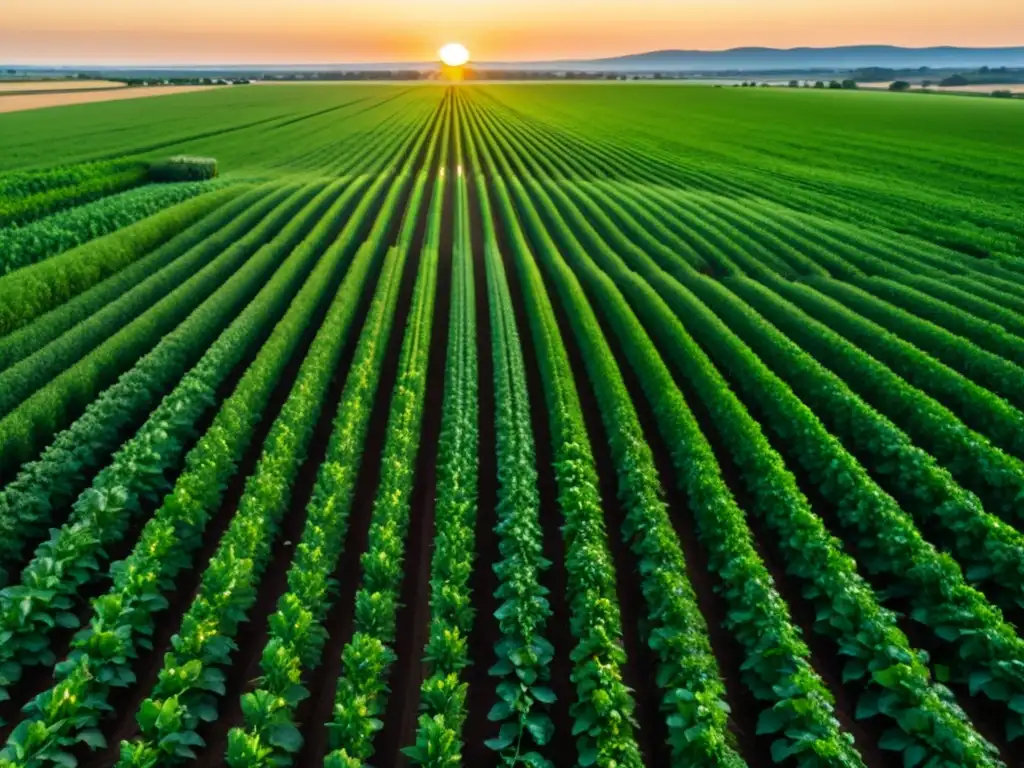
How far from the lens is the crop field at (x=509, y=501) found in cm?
791

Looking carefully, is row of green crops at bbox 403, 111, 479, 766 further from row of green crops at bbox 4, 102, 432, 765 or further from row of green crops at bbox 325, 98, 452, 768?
row of green crops at bbox 4, 102, 432, 765

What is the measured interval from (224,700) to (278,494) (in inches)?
144

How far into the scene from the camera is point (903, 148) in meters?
58.0

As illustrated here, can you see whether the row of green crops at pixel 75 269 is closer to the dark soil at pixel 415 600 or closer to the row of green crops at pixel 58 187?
the row of green crops at pixel 58 187

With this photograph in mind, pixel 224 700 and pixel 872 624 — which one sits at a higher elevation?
pixel 872 624

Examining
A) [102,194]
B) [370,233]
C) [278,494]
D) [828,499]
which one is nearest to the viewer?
[278,494]

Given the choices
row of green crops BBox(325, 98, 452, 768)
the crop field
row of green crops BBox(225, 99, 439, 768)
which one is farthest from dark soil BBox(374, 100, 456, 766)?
row of green crops BBox(225, 99, 439, 768)

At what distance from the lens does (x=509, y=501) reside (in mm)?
11180

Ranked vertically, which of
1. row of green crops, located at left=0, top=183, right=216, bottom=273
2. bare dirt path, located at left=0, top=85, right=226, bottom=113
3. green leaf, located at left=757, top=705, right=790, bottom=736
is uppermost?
bare dirt path, located at left=0, top=85, right=226, bottom=113

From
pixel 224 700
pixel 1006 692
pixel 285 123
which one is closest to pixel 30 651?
pixel 224 700

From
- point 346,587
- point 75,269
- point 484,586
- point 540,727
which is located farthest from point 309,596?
point 75,269

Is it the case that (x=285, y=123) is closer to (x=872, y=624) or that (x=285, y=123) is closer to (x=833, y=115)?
(x=833, y=115)

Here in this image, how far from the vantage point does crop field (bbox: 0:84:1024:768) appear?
7.91 meters

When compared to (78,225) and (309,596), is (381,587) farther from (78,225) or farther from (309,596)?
(78,225)
